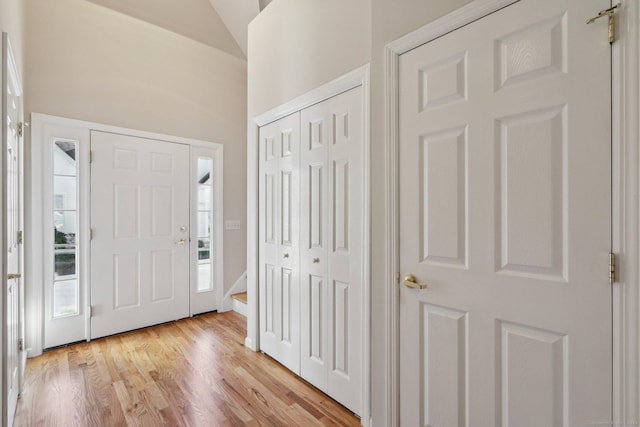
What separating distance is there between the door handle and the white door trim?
0.27 m

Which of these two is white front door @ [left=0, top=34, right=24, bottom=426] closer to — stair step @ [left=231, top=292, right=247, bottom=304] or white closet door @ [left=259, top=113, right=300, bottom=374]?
white closet door @ [left=259, top=113, right=300, bottom=374]

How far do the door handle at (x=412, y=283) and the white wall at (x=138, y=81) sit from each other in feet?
9.16

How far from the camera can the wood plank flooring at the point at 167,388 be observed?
176cm

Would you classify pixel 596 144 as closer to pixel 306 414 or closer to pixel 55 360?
pixel 306 414

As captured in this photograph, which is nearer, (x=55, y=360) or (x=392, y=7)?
(x=392, y=7)

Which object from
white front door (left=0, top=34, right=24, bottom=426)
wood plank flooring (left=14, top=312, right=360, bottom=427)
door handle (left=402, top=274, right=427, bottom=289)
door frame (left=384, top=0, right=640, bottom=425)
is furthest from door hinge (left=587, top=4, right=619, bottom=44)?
white front door (left=0, top=34, right=24, bottom=426)

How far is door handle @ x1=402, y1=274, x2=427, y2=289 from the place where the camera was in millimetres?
1347

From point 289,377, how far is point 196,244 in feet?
6.53

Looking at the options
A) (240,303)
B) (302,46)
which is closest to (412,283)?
(302,46)

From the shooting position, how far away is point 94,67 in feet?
9.29

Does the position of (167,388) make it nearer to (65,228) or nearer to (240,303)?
(240,303)

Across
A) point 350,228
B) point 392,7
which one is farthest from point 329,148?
point 392,7

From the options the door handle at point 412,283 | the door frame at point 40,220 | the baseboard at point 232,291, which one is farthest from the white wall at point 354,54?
the baseboard at point 232,291

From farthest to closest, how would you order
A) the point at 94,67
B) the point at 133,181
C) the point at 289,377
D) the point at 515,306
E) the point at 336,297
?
the point at 133,181, the point at 94,67, the point at 289,377, the point at 336,297, the point at 515,306
